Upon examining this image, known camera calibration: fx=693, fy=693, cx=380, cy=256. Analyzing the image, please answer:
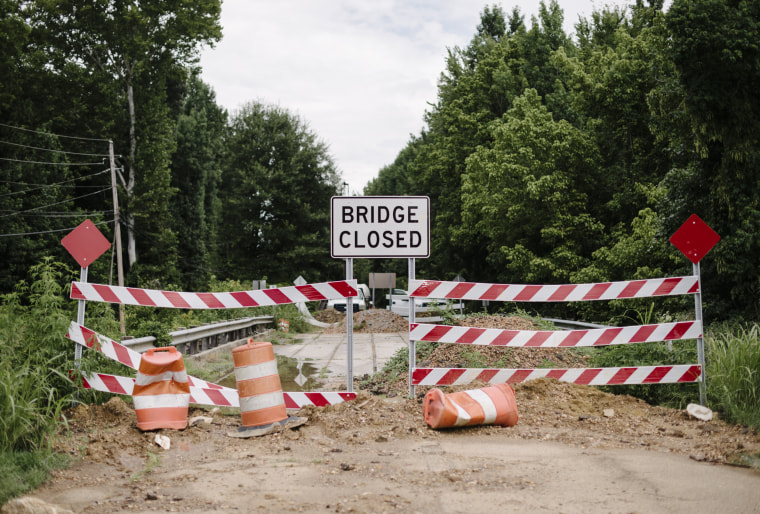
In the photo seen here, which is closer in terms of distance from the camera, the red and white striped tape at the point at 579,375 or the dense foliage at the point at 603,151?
the red and white striped tape at the point at 579,375

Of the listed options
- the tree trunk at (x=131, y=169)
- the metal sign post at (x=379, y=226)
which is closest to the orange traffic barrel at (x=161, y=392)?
the metal sign post at (x=379, y=226)

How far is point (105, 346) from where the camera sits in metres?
7.98

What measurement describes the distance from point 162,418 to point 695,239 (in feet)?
21.1

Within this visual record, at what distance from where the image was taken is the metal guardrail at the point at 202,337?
1156cm

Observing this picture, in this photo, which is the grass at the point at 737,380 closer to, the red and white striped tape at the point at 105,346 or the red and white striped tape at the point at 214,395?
the red and white striped tape at the point at 214,395

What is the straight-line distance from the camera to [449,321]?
14688 millimetres

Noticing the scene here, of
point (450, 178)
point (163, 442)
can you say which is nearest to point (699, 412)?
point (163, 442)

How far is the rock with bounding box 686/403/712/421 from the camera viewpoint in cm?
755

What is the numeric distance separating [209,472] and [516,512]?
2.58 metres

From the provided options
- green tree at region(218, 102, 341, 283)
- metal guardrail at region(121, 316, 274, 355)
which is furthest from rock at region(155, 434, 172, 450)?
green tree at region(218, 102, 341, 283)

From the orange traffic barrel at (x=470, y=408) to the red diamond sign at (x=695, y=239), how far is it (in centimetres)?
285

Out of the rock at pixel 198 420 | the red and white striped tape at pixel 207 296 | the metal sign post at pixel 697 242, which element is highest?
the metal sign post at pixel 697 242

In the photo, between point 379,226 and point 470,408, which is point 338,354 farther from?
point 470,408

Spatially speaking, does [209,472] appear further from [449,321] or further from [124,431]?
[449,321]
